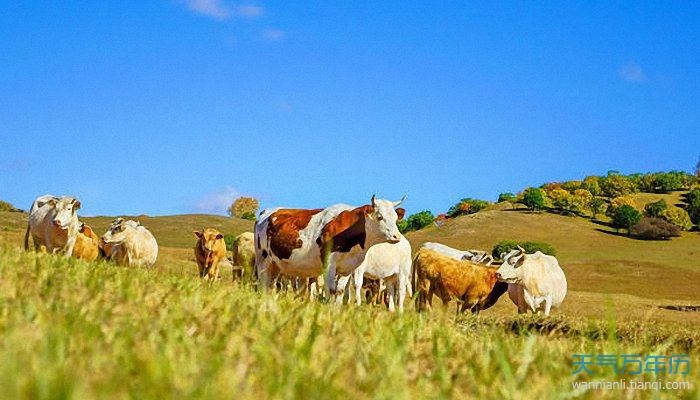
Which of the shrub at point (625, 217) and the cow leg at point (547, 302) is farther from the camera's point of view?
the shrub at point (625, 217)

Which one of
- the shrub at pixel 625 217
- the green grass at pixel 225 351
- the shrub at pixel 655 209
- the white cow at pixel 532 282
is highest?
the shrub at pixel 655 209

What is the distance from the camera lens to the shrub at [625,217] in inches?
3834

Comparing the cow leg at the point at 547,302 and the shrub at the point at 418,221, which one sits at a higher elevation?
the shrub at the point at 418,221

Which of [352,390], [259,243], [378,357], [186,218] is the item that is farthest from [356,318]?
[186,218]

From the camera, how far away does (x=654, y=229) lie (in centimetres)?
9369

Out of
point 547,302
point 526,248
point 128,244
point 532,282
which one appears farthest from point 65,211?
point 526,248

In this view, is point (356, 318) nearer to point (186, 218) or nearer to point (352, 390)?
point (352, 390)

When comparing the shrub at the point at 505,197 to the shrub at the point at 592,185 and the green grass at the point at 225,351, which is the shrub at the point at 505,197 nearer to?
the shrub at the point at 592,185

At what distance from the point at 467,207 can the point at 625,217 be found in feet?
106

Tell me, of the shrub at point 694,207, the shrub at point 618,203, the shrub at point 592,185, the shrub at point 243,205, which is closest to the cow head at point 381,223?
the shrub at point 618,203

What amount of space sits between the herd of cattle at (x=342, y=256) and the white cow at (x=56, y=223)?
0.07 feet

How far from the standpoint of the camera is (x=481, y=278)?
821 inches

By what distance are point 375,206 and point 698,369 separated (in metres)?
9.20

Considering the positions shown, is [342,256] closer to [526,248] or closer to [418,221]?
[526,248]
